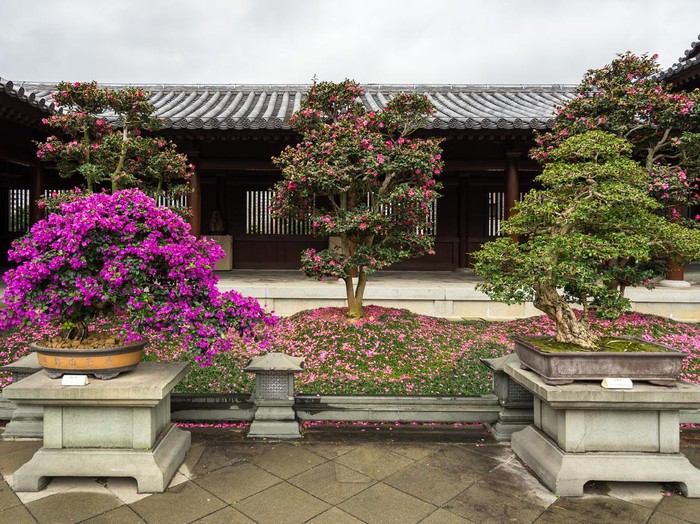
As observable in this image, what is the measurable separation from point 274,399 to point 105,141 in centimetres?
534

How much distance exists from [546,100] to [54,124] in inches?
499

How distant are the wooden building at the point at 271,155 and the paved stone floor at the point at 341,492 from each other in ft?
19.4

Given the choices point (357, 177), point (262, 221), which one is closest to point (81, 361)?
point (357, 177)

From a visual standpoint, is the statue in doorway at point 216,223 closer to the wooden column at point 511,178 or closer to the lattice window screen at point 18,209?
the lattice window screen at point 18,209

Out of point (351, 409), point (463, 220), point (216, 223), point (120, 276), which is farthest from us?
point (463, 220)

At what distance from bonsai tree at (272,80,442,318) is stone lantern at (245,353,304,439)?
98.1 inches

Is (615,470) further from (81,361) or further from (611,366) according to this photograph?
(81,361)

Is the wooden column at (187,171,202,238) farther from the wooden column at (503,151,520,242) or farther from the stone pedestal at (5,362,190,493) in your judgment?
the wooden column at (503,151,520,242)

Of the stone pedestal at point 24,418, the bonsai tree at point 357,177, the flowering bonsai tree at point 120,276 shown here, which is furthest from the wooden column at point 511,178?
the stone pedestal at point 24,418

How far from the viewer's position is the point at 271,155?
9742 millimetres

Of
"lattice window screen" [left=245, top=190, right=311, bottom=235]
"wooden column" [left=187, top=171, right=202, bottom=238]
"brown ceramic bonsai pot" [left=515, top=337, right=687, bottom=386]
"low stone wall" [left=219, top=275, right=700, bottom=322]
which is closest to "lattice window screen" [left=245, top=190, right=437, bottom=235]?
"lattice window screen" [left=245, top=190, right=311, bottom=235]

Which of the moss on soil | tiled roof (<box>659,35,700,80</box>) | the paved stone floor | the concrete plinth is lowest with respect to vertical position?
the paved stone floor

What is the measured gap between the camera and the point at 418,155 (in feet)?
20.1

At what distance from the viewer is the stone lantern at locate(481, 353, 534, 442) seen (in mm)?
3906
